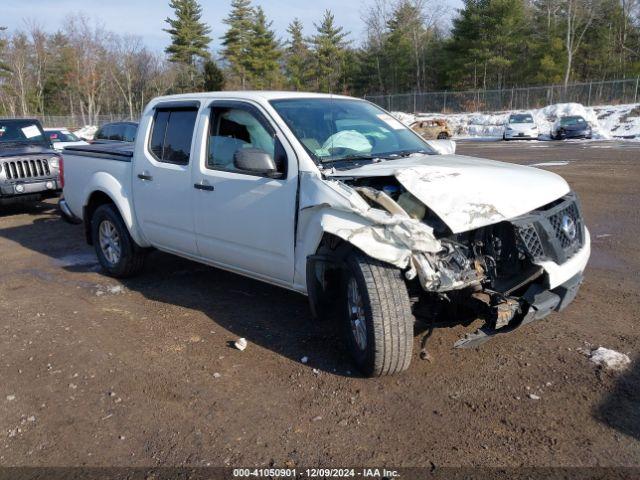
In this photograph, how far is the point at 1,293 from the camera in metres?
5.91

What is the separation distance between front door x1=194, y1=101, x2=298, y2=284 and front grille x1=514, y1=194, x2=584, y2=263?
5.29 feet

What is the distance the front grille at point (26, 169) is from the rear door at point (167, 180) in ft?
19.9

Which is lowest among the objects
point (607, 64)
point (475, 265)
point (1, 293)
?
point (1, 293)

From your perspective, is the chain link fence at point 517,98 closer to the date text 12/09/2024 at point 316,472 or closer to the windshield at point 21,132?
the windshield at point 21,132

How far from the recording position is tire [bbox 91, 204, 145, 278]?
5.95 meters

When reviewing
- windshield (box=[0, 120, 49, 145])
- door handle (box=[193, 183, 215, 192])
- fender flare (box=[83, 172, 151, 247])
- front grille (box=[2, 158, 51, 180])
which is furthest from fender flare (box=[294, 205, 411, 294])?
windshield (box=[0, 120, 49, 145])

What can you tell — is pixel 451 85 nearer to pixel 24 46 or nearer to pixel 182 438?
pixel 24 46

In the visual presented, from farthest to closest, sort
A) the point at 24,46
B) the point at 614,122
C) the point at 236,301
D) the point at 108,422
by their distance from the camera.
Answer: the point at 24,46, the point at 614,122, the point at 236,301, the point at 108,422

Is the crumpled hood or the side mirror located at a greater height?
the side mirror

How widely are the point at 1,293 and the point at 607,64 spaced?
56.5m

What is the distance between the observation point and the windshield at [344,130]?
4.34 metres

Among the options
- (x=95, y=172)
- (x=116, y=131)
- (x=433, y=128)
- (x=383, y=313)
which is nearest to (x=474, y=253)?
(x=383, y=313)

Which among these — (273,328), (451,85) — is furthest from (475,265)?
(451,85)

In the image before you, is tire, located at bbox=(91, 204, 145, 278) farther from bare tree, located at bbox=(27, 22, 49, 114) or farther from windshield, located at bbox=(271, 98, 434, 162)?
bare tree, located at bbox=(27, 22, 49, 114)
